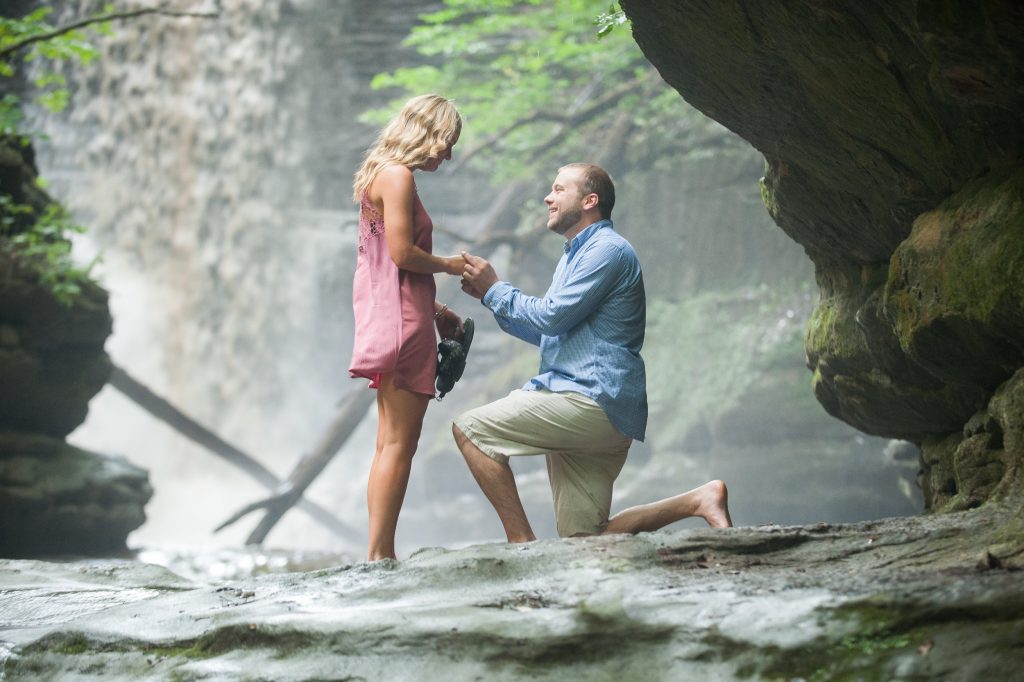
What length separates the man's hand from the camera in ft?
13.4

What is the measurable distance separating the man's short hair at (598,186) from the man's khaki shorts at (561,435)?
2.91ft

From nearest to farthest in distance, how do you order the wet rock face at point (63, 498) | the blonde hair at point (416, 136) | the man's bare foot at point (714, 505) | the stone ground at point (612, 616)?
1. the stone ground at point (612, 616)
2. the man's bare foot at point (714, 505)
3. the blonde hair at point (416, 136)
4. the wet rock face at point (63, 498)

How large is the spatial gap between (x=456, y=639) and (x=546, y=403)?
134cm

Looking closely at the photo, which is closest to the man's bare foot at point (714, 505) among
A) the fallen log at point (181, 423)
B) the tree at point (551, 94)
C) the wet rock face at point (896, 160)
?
the wet rock face at point (896, 160)

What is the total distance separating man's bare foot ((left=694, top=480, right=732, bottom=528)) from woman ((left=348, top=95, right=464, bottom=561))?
120cm

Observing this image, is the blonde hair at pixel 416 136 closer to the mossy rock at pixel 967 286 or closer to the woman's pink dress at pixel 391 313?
the woman's pink dress at pixel 391 313

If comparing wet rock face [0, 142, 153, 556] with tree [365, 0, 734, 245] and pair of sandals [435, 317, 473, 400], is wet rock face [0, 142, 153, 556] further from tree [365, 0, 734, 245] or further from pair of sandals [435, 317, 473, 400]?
tree [365, 0, 734, 245]

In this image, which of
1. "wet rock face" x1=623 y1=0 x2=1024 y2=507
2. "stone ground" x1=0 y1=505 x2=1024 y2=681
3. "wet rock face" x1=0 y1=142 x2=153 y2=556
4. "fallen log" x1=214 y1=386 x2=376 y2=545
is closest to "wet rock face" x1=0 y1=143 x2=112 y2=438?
"wet rock face" x1=0 y1=142 x2=153 y2=556

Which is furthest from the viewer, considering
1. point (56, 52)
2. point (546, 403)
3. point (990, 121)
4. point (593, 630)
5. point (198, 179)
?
point (198, 179)

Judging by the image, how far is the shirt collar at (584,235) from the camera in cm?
413

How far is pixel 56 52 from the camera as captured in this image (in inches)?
356

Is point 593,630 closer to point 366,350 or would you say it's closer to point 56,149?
point 366,350

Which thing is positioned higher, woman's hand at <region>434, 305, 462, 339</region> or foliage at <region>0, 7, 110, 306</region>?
foliage at <region>0, 7, 110, 306</region>

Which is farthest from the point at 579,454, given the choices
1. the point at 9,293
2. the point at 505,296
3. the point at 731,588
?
the point at 9,293
